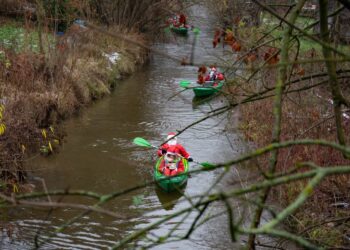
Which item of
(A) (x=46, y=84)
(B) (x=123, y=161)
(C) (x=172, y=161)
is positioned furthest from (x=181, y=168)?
(A) (x=46, y=84)

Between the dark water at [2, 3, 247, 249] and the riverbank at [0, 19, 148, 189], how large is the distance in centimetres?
45

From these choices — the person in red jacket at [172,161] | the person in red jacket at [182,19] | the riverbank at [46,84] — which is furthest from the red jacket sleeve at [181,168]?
the person in red jacket at [182,19]

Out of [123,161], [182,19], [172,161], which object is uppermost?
[182,19]

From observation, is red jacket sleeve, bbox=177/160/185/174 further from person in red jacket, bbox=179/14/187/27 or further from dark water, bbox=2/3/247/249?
person in red jacket, bbox=179/14/187/27

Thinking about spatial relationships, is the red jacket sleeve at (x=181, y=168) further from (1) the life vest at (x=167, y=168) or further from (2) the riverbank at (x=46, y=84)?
(2) the riverbank at (x=46, y=84)

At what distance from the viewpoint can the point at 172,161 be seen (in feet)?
36.9

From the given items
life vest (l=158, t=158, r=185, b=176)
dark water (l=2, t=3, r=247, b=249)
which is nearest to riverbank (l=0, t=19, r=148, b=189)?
dark water (l=2, t=3, r=247, b=249)

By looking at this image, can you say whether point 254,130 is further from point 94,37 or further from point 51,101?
point 94,37

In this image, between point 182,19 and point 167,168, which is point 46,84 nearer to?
point 167,168

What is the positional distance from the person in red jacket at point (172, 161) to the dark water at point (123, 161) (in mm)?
389

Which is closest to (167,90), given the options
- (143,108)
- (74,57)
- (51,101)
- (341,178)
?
(143,108)

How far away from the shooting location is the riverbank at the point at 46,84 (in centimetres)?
1070

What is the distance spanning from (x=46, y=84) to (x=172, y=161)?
5420mm

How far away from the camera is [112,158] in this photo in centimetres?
1250
